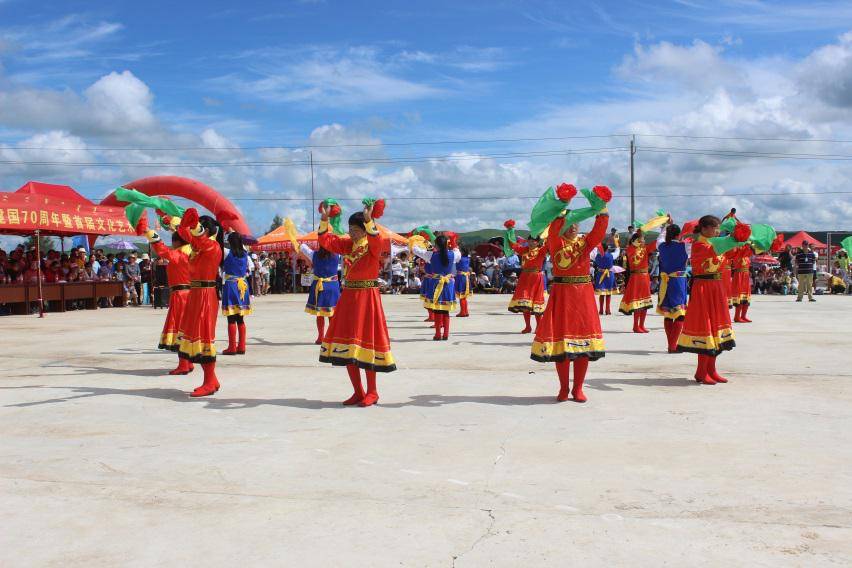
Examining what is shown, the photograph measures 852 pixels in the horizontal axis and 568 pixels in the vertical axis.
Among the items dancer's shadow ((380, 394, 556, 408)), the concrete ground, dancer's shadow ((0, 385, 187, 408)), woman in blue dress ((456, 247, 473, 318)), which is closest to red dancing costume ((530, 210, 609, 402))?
dancer's shadow ((380, 394, 556, 408))

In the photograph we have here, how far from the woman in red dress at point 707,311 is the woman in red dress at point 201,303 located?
5.09 m

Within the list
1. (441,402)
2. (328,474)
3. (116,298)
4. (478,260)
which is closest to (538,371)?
(441,402)

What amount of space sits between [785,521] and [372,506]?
227 cm

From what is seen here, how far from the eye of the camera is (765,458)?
5.36 meters

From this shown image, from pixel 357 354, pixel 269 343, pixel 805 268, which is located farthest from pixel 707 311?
pixel 805 268

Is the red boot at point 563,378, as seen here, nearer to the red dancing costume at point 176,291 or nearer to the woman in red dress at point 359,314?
the woman in red dress at point 359,314

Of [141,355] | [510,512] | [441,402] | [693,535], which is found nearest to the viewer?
[693,535]

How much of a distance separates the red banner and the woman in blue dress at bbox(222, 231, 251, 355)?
31.1 ft

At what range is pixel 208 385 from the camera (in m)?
7.94

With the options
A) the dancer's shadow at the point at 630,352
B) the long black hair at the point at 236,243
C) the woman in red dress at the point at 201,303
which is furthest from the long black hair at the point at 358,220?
the dancer's shadow at the point at 630,352

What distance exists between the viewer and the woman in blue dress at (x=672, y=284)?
36.1ft

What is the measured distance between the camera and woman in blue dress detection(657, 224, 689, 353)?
11.0 metres

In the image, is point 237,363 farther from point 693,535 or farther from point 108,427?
point 693,535

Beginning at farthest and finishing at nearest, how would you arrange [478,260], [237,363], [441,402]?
[478,260], [237,363], [441,402]
